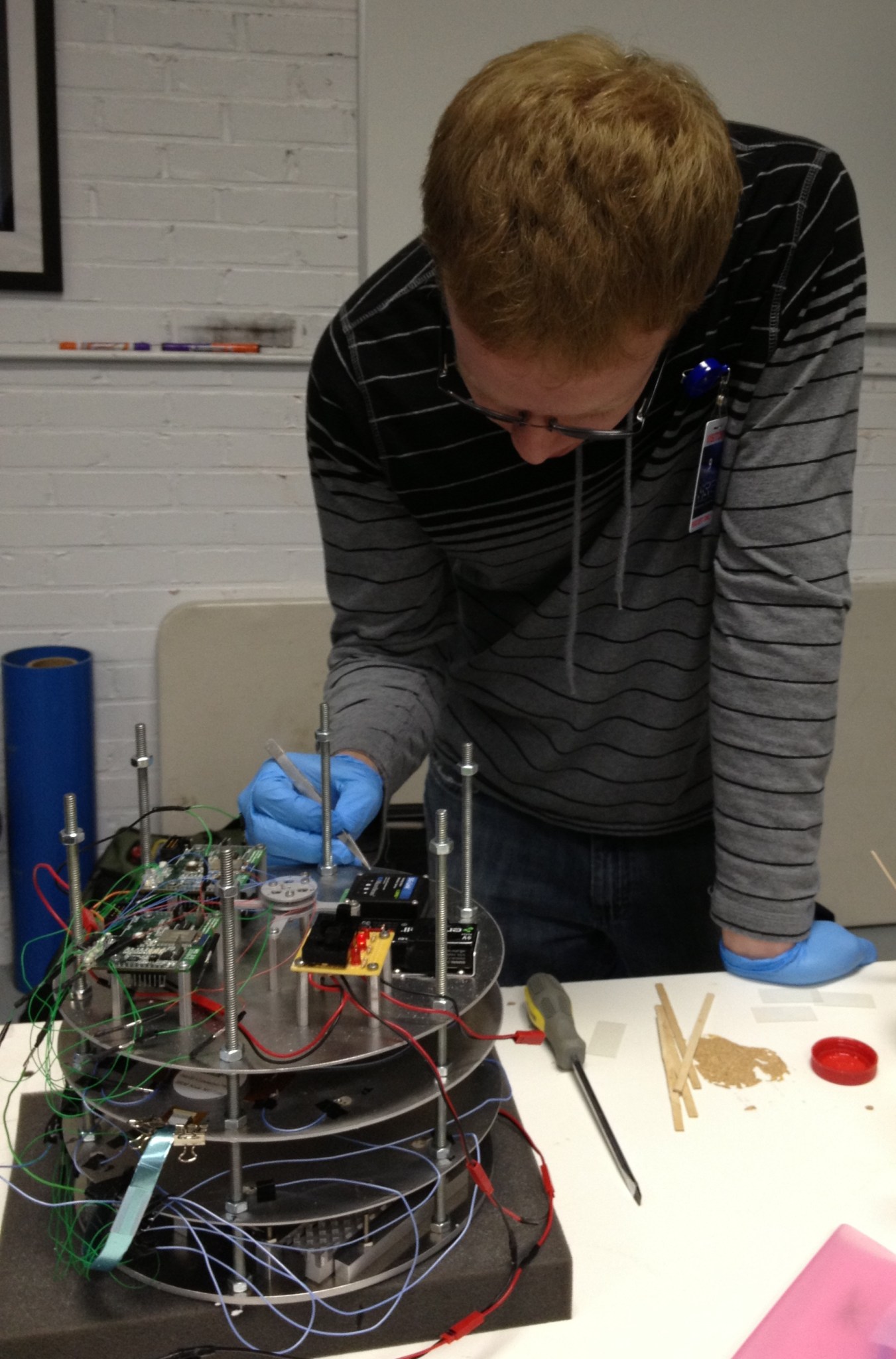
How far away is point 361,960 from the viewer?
76 centimetres

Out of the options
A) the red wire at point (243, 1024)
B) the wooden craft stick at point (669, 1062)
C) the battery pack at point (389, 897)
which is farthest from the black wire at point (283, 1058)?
the wooden craft stick at point (669, 1062)

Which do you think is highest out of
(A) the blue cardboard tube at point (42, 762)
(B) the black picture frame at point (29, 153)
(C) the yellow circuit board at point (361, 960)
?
(B) the black picture frame at point (29, 153)

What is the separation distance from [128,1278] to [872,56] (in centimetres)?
264

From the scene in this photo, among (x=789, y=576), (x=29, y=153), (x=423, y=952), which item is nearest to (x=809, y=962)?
(x=789, y=576)

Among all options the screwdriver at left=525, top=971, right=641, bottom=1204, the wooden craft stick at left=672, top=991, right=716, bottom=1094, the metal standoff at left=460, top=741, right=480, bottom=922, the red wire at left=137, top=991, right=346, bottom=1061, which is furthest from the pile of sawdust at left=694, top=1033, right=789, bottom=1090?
the red wire at left=137, top=991, right=346, bottom=1061

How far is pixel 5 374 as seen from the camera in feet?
7.63

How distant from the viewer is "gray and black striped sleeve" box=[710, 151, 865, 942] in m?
1.03

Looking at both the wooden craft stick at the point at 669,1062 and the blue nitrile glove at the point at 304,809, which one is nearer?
the wooden craft stick at the point at 669,1062

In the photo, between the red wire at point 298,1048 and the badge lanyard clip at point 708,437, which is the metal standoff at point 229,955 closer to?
the red wire at point 298,1048

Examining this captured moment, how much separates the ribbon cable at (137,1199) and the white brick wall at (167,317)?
189cm

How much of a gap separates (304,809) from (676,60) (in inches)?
71.7

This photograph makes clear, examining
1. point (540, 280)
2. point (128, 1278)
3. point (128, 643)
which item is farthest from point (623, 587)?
point (128, 643)

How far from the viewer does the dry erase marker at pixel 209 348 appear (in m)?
2.35

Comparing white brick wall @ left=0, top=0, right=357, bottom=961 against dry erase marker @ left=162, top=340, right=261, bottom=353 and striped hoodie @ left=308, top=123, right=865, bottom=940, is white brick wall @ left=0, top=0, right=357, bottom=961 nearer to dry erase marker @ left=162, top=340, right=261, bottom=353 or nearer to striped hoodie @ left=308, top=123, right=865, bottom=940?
dry erase marker @ left=162, top=340, right=261, bottom=353
